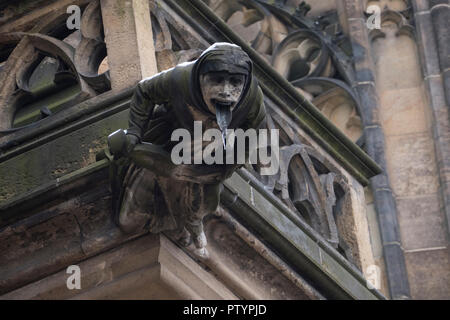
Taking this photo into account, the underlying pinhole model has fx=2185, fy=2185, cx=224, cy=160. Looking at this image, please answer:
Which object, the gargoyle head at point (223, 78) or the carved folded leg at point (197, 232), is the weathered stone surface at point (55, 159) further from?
the gargoyle head at point (223, 78)

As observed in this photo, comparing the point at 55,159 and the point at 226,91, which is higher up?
the point at 55,159

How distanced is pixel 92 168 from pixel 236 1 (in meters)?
9.69

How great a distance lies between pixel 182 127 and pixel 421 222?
9167 millimetres

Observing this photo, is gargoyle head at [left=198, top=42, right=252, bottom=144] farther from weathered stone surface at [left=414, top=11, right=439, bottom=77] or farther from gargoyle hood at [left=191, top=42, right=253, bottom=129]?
weathered stone surface at [left=414, top=11, right=439, bottom=77]

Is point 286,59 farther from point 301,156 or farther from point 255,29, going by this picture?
point 301,156

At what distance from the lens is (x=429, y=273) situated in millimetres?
17766

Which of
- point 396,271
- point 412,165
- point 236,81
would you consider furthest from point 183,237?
point 412,165

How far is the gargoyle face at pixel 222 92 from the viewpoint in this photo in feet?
29.5

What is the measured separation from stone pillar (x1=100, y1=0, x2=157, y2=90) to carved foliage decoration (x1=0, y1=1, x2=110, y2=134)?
0.14m

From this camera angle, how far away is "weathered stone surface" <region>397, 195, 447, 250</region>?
711 inches

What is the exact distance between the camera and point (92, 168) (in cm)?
970

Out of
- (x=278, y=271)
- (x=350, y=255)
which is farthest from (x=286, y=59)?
(x=278, y=271)

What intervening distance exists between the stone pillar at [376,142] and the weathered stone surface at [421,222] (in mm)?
78

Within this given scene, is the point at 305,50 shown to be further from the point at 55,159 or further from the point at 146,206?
the point at 146,206
